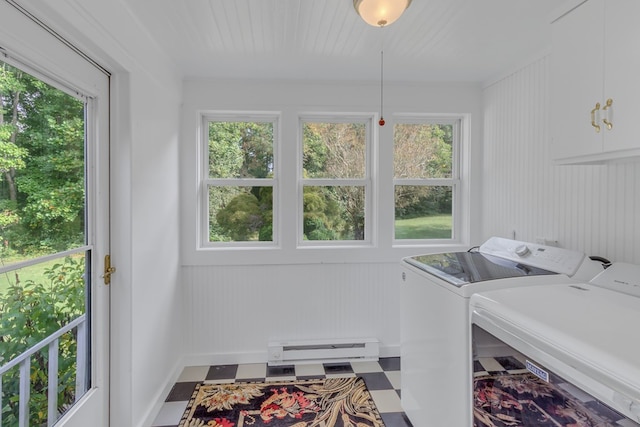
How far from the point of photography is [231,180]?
8.74 feet

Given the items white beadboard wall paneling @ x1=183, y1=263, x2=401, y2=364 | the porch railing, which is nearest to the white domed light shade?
white beadboard wall paneling @ x1=183, y1=263, x2=401, y2=364

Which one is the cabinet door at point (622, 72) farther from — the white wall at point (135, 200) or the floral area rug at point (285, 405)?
the white wall at point (135, 200)

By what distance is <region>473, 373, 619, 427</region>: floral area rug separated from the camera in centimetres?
87

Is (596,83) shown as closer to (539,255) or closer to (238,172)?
(539,255)

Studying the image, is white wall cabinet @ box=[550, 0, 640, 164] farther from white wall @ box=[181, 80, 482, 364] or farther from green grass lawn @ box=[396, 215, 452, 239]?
green grass lawn @ box=[396, 215, 452, 239]

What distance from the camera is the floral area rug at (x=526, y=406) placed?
0.87 meters

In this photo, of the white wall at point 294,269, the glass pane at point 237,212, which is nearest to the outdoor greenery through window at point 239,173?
the glass pane at point 237,212

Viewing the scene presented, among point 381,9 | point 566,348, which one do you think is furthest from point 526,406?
point 381,9

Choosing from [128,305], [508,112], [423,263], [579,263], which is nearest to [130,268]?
[128,305]

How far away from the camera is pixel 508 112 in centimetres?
238

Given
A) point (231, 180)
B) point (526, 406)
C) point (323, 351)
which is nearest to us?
A: point (526, 406)

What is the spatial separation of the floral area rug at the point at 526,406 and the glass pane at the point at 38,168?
5.76 feet

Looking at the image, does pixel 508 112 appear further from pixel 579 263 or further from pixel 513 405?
pixel 513 405

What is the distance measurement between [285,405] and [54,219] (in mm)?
1654
